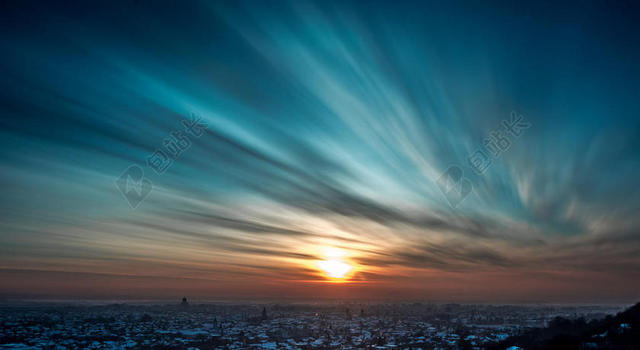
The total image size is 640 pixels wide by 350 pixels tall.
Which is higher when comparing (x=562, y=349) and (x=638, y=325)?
(x=638, y=325)

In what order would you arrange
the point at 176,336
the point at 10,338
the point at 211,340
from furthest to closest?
1. the point at 176,336
2. the point at 211,340
3. the point at 10,338

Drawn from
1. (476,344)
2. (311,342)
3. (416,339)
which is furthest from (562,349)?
(311,342)

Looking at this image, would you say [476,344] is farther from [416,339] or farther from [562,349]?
[562,349]

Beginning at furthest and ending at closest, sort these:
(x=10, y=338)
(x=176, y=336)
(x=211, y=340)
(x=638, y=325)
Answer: (x=176, y=336) < (x=211, y=340) < (x=10, y=338) < (x=638, y=325)

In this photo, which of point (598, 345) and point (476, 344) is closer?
point (598, 345)

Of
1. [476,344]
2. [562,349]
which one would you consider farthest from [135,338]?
[562,349]

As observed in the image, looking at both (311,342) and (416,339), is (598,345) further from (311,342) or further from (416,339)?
(311,342)

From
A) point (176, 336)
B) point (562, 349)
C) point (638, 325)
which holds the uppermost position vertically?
point (638, 325)

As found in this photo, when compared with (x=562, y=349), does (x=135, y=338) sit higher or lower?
lower

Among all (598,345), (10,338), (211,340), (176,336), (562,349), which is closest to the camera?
(598,345)
